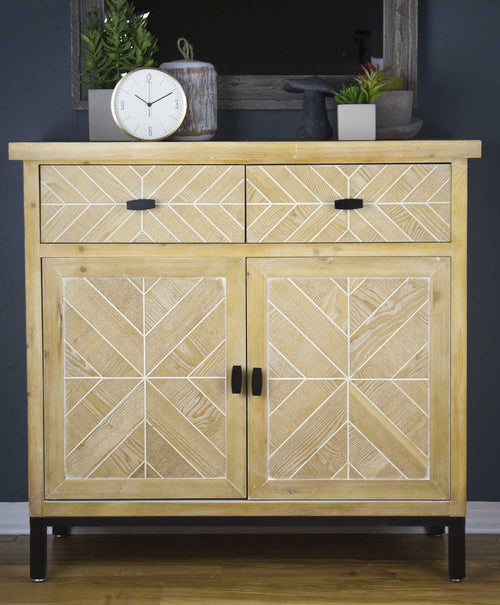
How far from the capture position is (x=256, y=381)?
200cm

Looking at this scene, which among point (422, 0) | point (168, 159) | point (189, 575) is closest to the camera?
point (168, 159)

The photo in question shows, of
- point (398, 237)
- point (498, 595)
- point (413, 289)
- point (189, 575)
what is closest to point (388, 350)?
point (413, 289)

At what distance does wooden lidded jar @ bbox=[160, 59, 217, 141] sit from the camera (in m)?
2.16

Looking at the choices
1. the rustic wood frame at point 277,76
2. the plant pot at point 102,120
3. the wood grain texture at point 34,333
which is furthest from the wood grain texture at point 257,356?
the rustic wood frame at point 277,76

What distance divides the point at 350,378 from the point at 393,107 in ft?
2.80

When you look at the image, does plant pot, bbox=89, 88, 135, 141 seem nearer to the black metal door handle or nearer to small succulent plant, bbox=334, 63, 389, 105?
small succulent plant, bbox=334, 63, 389, 105

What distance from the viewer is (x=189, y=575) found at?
6.96 ft

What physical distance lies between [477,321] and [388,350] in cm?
61

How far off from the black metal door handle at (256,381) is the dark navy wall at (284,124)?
84cm

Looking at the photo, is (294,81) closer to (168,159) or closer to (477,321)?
(168,159)

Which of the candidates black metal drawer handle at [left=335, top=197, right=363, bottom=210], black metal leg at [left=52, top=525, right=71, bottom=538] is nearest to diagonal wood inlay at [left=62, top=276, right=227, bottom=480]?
black metal drawer handle at [left=335, top=197, right=363, bottom=210]

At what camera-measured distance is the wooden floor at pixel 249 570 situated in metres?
1.99

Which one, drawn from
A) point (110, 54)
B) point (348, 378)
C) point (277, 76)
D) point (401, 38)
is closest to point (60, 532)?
point (348, 378)

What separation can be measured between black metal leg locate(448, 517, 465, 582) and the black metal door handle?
0.63 meters
